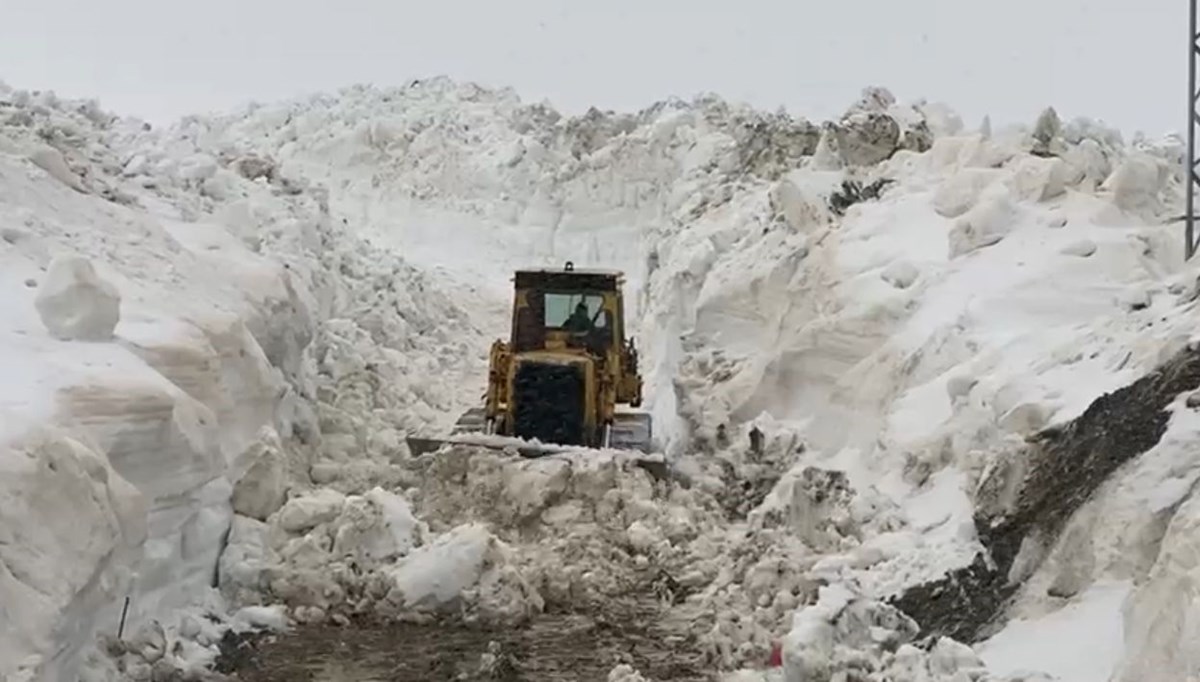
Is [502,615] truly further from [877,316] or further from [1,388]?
[877,316]

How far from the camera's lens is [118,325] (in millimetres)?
7383

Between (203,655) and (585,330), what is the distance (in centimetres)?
519

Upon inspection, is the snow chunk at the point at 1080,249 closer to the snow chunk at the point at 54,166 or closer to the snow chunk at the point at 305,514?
the snow chunk at the point at 305,514

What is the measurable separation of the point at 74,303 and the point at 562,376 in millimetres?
4445

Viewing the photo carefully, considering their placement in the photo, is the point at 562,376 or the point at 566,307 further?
the point at 566,307

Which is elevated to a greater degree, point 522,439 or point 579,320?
point 579,320

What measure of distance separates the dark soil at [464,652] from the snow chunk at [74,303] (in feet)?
5.61

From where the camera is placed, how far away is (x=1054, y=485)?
621 cm

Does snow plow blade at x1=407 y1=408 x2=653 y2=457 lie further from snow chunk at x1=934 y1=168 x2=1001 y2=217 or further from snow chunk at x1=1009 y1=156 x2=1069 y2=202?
snow chunk at x1=1009 y1=156 x2=1069 y2=202

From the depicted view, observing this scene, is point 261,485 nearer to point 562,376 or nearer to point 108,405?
point 108,405

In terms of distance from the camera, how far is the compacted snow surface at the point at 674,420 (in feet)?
17.8

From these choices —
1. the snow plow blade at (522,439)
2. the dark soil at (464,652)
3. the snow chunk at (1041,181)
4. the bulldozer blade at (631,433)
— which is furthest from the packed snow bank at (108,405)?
the snow chunk at (1041,181)

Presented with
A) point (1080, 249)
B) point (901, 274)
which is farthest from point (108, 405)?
point (1080, 249)

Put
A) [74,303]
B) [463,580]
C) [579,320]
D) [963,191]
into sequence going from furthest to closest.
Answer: [579,320], [963,191], [463,580], [74,303]
